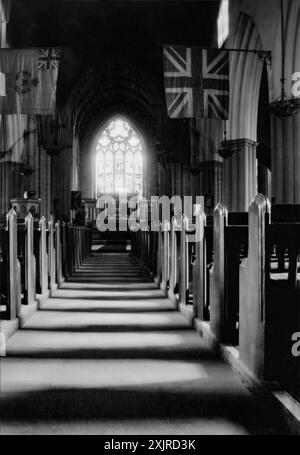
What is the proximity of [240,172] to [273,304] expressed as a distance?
38.7 ft

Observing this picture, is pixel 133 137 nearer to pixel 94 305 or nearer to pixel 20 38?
pixel 20 38

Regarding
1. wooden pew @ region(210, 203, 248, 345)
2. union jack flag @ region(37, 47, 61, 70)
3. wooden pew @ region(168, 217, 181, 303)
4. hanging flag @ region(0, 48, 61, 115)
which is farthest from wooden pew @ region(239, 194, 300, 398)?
union jack flag @ region(37, 47, 61, 70)

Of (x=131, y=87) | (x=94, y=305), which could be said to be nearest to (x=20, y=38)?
(x=131, y=87)

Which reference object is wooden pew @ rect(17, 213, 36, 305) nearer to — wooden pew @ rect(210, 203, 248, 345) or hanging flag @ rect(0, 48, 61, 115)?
wooden pew @ rect(210, 203, 248, 345)

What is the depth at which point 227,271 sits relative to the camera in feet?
11.3

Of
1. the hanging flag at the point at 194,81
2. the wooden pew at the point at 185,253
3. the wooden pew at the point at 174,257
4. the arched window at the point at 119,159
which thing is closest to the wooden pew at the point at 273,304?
the wooden pew at the point at 185,253

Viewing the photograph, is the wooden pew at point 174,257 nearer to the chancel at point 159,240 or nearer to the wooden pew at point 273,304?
the chancel at point 159,240

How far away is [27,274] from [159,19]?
53.9 ft

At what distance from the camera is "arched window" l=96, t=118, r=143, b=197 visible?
1152 inches

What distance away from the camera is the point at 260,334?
2543 millimetres

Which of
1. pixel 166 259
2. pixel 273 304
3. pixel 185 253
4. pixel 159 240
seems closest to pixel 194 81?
pixel 159 240

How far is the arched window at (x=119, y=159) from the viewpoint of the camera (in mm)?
29250

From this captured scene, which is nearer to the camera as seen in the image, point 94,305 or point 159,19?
point 94,305

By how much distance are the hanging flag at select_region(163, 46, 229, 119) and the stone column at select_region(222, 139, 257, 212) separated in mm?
5133
